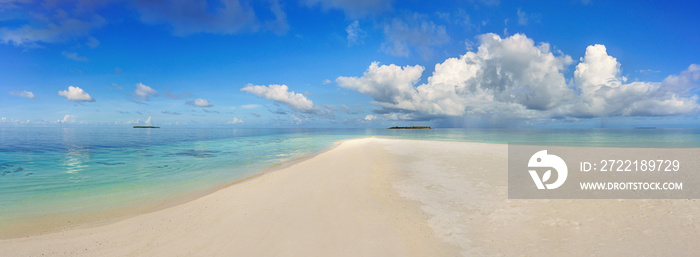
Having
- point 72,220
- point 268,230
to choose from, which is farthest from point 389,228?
point 72,220

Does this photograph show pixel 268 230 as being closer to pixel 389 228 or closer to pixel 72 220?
pixel 389 228

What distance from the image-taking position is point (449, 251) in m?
6.28

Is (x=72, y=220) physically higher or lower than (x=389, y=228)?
lower

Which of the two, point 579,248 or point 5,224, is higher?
point 579,248

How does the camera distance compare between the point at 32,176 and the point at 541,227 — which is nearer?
the point at 541,227

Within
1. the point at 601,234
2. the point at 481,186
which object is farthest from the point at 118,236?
the point at 481,186

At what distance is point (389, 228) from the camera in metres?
7.72

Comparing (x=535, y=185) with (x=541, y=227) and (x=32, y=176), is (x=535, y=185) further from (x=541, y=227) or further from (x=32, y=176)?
(x=32, y=176)

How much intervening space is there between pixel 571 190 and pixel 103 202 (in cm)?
2041

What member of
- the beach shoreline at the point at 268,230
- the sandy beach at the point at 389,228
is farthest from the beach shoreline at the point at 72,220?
the sandy beach at the point at 389,228

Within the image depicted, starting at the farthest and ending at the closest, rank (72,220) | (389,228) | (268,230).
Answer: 1. (72,220)
2. (389,228)
3. (268,230)

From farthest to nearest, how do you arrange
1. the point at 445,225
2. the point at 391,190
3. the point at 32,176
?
the point at 32,176 → the point at 391,190 → the point at 445,225

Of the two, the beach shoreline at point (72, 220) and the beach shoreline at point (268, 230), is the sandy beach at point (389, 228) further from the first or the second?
the beach shoreline at point (72, 220)

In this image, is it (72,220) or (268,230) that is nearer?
(268,230)
